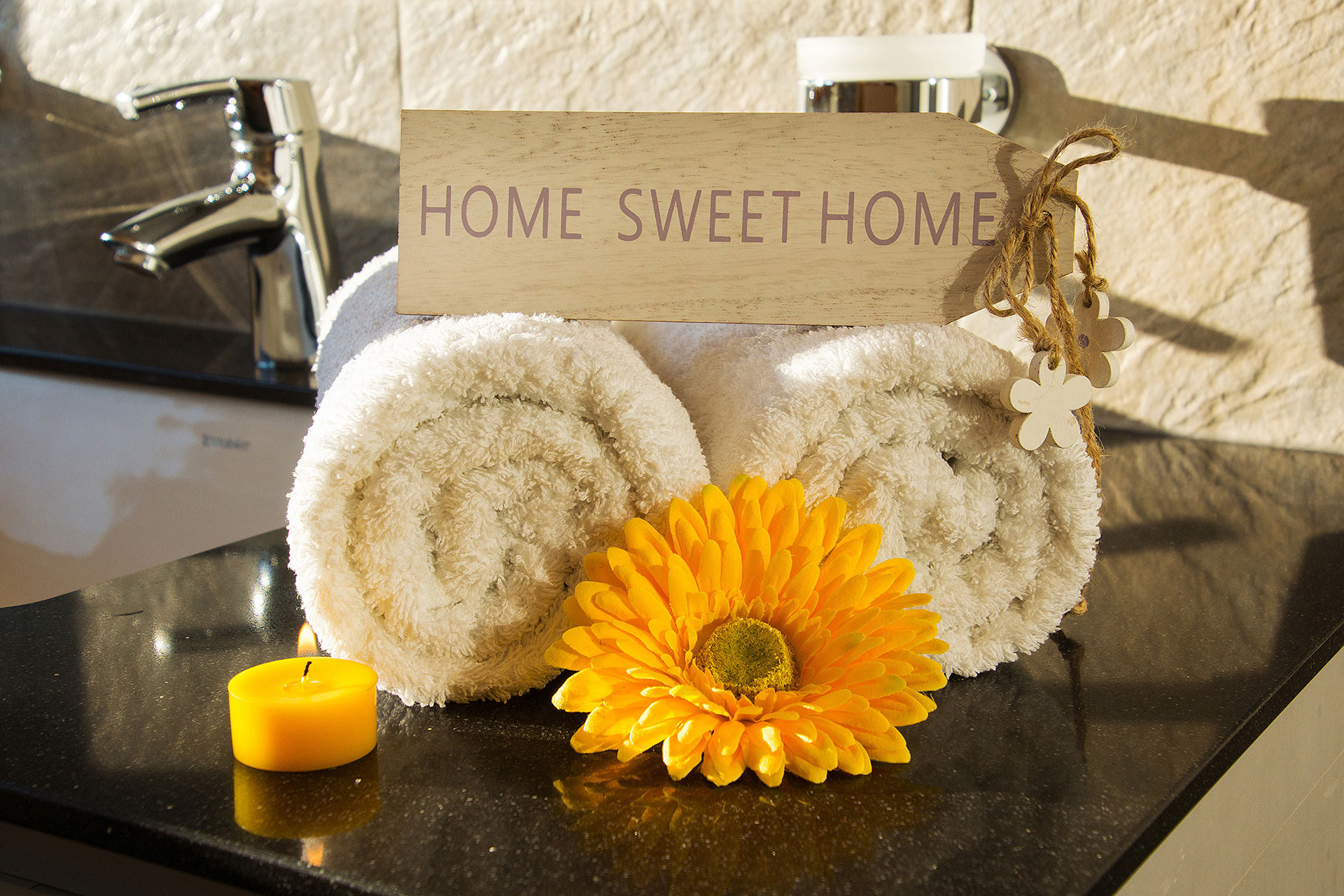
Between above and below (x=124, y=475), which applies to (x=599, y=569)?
above

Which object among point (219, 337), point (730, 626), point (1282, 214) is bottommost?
point (219, 337)

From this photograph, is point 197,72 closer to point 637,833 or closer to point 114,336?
point 114,336

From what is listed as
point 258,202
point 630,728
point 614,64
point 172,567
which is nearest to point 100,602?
point 172,567

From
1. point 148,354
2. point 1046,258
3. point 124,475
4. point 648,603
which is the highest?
point 1046,258

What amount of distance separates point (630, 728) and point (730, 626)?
57 mm

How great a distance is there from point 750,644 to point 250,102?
0.88 metres

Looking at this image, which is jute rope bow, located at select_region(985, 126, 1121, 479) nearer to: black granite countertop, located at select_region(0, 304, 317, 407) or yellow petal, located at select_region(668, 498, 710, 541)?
yellow petal, located at select_region(668, 498, 710, 541)

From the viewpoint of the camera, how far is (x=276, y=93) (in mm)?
1020

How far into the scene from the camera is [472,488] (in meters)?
0.42

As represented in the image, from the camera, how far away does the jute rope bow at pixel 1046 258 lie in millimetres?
437

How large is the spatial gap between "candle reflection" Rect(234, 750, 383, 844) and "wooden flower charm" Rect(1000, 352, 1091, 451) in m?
0.30

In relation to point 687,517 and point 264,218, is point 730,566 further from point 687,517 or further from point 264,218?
point 264,218

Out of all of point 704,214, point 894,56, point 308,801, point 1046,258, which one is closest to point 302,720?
point 308,801

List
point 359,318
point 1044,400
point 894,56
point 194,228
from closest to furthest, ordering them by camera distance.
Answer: point 1044,400
point 359,318
point 894,56
point 194,228
